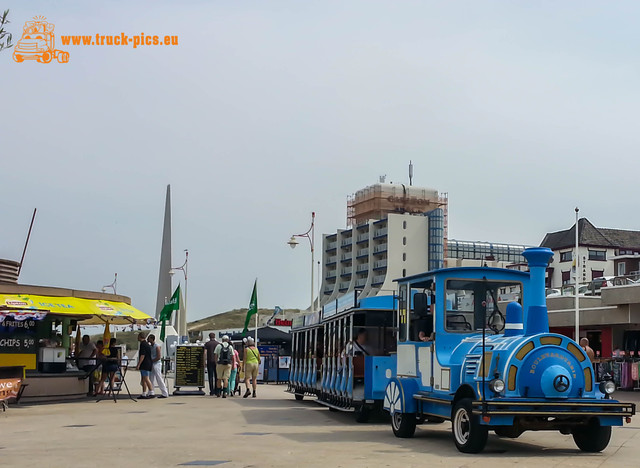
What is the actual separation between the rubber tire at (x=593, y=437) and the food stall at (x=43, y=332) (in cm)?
1368

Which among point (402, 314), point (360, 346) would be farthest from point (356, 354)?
point (402, 314)

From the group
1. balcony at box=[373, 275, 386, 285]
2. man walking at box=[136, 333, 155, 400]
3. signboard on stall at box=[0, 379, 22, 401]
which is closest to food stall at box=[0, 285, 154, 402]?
man walking at box=[136, 333, 155, 400]

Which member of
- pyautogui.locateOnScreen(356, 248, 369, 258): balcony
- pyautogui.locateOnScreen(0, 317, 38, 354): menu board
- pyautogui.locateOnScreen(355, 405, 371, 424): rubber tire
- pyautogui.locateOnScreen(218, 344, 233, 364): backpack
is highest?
pyautogui.locateOnScreen(356, 248, 369, 258): balcony

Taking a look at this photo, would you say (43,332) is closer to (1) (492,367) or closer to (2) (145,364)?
(2) (145,364)

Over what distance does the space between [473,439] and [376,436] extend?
313cm

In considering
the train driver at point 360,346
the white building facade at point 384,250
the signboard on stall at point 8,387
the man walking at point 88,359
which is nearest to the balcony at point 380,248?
the white building facade at point 384,250

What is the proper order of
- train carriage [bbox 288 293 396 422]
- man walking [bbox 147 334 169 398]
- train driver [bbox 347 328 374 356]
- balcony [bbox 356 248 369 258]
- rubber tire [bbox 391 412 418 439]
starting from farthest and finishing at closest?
balcony [bbox 356 248 369 258] → man walking [bbox 147 334 169 398] → train driver [bbox 347 328 374 356] → train carriage [bbox 288 293 396 422] → rubber tire [bbox 391 412 418 439]

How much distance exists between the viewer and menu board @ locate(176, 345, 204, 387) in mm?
26641

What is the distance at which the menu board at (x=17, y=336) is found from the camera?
22328 mm

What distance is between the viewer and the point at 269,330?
40.0 m

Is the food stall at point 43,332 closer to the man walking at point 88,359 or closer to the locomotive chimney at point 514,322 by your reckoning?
A: the man walking at point 88,359

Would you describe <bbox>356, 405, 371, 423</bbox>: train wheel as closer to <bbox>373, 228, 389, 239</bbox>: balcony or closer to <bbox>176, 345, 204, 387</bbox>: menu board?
<bbox>176, 345, 204, 387</bbox>: menu board

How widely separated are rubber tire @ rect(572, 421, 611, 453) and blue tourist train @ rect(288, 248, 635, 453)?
0.05 ft

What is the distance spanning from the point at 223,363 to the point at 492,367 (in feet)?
48.0
